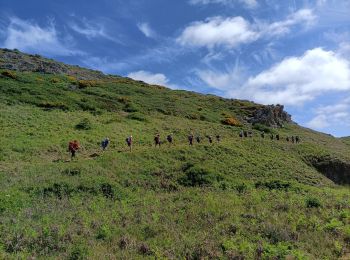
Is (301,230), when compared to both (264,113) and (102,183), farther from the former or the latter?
(264,113)

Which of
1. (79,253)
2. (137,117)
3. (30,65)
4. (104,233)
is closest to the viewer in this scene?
(79,253)

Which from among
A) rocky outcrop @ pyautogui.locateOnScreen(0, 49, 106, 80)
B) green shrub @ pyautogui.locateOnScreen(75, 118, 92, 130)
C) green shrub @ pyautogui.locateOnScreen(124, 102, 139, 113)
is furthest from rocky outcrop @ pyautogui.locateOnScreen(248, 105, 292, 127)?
rocky outcrop @ pyautogui.locateOnScreen(0, 49, 106, 80)

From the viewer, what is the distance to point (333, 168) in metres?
47.2

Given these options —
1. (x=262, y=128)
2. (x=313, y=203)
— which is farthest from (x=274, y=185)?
(x=262, y=128)

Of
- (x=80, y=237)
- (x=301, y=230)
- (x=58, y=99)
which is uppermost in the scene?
(x=58, y=99)

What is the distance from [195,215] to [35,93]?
162 feet

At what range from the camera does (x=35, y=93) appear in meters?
60.9

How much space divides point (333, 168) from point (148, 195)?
30206 millimetres

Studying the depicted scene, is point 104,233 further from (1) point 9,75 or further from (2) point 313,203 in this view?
(1) point 9,75

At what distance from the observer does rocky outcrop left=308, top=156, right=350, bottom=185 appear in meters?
46.3

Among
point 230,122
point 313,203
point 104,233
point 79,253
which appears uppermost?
point 230,122

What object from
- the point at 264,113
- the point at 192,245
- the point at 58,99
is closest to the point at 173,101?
the point at 264,113

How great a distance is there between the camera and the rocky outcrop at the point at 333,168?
152 ft

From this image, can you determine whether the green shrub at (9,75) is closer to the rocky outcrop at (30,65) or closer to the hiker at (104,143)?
the rocky outcrop at (30,65)
